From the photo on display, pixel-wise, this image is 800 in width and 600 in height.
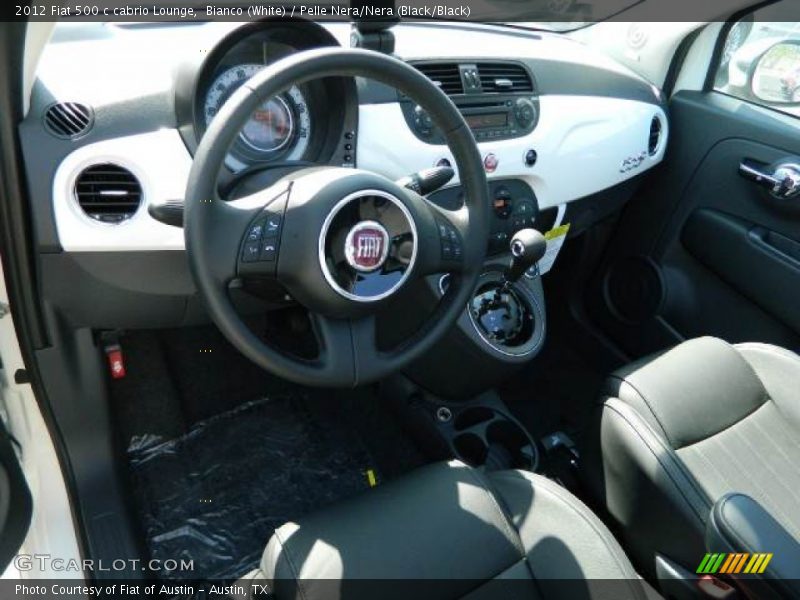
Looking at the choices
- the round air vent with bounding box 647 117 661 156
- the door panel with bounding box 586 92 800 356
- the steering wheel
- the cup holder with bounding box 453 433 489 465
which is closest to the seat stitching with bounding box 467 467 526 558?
the steering wheel

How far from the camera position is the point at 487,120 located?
6.14ft

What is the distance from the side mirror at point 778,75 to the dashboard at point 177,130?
73cm

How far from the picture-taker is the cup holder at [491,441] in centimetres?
205

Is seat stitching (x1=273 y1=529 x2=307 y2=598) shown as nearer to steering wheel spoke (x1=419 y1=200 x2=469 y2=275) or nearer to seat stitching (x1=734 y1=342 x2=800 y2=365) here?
steering wheel spoke (x1=419 y1=200 x2=469 y2=275)

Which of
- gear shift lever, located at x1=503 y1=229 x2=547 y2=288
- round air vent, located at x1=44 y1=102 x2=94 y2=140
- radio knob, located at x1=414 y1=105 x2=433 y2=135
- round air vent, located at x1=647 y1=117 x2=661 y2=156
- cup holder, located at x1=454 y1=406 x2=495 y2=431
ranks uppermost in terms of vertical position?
round air vent, located at x1=44 y1=102 x2=94 y2=140

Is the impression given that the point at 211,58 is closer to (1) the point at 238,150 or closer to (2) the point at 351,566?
(1) the point at 238,150

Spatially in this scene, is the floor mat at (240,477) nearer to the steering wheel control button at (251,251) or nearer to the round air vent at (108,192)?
the round air vent at (108,192)

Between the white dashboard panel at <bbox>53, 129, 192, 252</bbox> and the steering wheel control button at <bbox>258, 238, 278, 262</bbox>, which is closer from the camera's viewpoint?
the steering wheel control button at <bbox>258, 238, 278, 262</bbox>

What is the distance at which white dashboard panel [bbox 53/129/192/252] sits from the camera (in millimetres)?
1374

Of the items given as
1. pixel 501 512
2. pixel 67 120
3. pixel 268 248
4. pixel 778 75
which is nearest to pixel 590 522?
pixel 501 512

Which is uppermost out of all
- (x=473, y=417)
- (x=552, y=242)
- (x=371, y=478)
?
(x=552, y=242)

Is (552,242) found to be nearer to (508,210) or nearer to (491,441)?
(508,210)

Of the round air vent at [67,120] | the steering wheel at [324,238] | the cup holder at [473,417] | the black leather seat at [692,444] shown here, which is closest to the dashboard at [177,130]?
the round air vent at [67,120]

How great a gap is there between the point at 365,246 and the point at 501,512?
527mm
